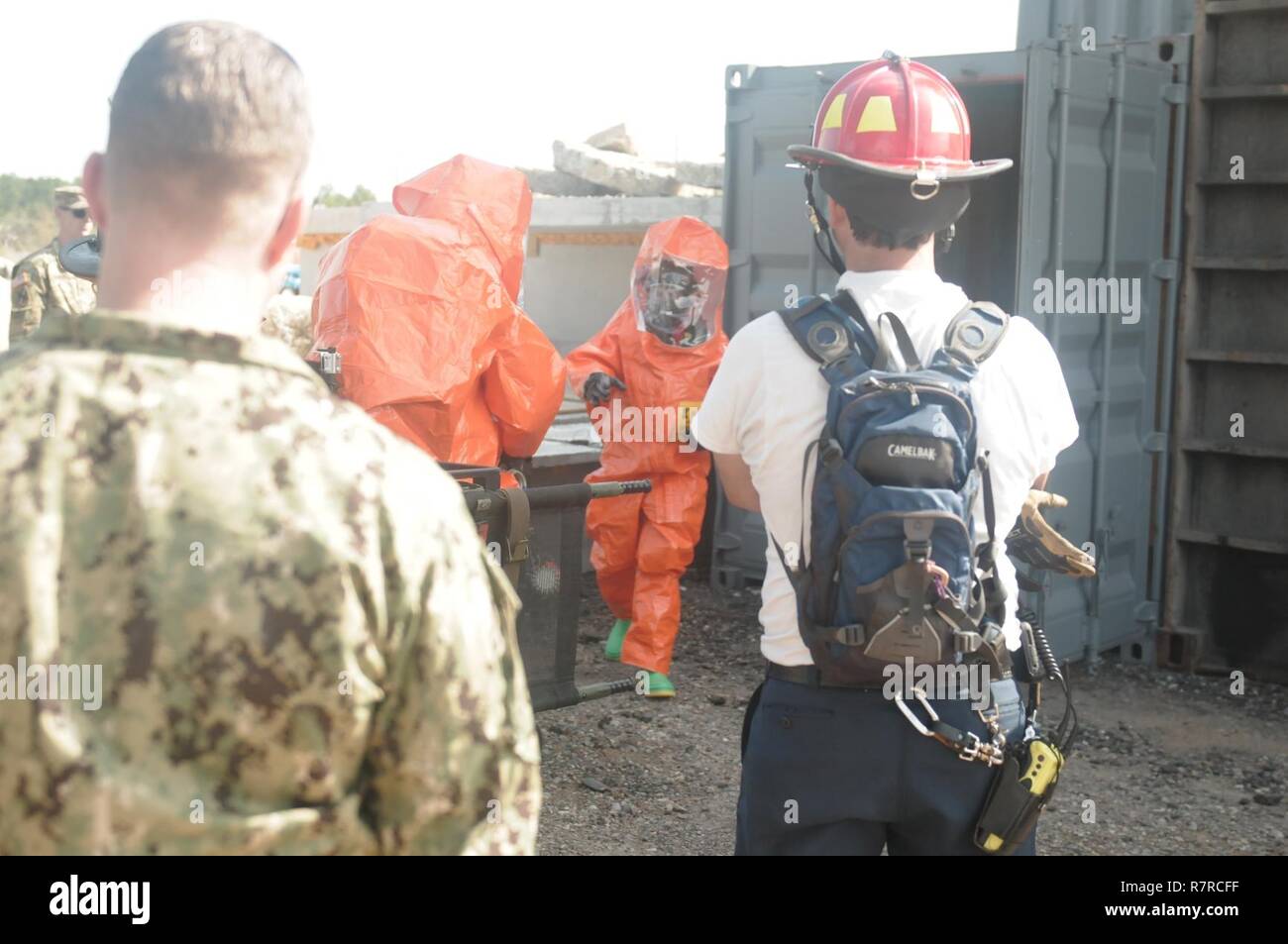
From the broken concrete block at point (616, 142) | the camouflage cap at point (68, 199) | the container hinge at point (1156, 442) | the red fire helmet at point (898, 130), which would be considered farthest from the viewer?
the broken concrete block at point (616, 142)

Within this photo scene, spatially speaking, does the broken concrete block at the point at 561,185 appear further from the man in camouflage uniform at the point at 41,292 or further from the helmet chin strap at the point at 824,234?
the helmet chin strap at the point at 824,234

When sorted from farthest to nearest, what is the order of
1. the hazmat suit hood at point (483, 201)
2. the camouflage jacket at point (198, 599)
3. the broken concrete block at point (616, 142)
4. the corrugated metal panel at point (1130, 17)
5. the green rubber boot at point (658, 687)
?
the broken concrete block at point (616, 142), the corrugated metal panel at point (1130, 17), the green rubber boot at point (658, 687), the hazmat suit hood at point (483, 201), the camouflage jacket at point (198, 599)

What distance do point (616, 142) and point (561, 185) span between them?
4.11 feet

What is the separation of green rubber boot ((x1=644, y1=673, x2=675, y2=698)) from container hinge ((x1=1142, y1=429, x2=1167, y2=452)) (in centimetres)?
247

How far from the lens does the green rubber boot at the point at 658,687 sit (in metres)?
6.29

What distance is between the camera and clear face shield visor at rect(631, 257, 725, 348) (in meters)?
6.49

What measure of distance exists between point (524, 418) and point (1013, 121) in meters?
3.13

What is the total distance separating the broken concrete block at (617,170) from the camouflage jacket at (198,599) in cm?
1305

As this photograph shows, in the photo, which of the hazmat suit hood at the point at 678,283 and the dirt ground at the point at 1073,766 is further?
the hazmat suit hood at the point at 678,283

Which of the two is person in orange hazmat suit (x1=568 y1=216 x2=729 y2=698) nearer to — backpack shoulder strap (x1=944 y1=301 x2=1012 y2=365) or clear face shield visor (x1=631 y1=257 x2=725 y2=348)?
clear face shield visor (x1=631 y1=257 x2=725 y2=348)

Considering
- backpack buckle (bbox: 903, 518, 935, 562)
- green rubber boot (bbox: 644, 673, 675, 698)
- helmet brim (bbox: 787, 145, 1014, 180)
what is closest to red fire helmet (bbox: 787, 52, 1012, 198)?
helmet brim (bbox: 787, 145, 1014, 180)

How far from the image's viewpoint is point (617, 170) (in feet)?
48.4

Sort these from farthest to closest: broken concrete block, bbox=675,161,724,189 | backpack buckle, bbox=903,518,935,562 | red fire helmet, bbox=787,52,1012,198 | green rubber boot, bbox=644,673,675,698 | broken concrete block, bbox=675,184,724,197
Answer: broken concrete block, bbox=675,161,724,189
broken concrete block, bbox=675,184,724,197
green rubber boot, bbox=644,673,675,698
red fire helmet, bbox=787,52,1012,198
backpack buckle, bbox=903,518,935,562

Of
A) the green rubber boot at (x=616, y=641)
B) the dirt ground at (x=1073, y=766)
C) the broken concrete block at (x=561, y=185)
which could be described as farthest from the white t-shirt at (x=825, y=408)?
the broken concrete block at (x=561, y=185)
